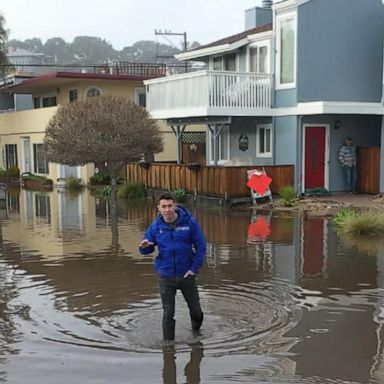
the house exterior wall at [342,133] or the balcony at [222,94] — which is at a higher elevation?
the balcony at [222,94]

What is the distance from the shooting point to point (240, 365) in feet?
18.7

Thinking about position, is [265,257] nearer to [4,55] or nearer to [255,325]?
[255,325]

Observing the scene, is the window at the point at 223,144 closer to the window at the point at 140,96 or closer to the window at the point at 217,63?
the window at the point at 217,63

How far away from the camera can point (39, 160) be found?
3247 cm

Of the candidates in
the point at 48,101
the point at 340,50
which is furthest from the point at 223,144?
the point at 48,101

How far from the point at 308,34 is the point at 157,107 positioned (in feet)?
21.4

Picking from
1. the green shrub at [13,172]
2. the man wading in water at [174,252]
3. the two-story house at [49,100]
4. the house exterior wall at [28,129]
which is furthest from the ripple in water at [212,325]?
the green shrub at [13,172]

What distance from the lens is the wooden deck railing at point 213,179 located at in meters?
19.0

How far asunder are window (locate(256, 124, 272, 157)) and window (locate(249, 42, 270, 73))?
6.66ft

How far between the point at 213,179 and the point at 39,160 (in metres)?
15.7

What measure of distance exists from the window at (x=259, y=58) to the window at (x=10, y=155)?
58.4 feet

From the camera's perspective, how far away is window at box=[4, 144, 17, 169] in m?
35.6

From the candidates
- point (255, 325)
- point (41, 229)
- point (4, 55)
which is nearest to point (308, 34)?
point (41, 229)

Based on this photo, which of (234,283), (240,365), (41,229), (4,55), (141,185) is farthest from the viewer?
(4,55)
